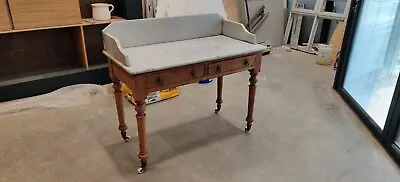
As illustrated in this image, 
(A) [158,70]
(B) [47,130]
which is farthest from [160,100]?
(A) [158,70]

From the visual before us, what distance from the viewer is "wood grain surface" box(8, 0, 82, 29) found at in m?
2.48

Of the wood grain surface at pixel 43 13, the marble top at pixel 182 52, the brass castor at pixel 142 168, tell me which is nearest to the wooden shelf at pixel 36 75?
the wood grain surface at pixel 43 13

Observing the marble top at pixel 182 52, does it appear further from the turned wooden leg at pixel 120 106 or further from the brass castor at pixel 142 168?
the brass castor at pixel 142 168

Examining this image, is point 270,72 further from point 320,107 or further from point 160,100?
point 160,100

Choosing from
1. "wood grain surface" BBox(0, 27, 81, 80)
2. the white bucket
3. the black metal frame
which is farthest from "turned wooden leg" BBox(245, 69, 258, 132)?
the white bucket

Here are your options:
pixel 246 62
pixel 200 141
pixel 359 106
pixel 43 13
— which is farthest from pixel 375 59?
pixel 43 13

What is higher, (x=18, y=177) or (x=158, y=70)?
(x=158, y=70)

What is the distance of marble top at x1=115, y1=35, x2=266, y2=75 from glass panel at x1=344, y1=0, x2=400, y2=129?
1.20 metres

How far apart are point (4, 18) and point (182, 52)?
1.62 metres

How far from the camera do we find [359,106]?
268 centimetres

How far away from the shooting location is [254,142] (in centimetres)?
225

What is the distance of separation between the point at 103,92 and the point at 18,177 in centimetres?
129

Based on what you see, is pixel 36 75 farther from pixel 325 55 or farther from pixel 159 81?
pixel 325 55

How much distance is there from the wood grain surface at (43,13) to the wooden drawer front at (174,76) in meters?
1.54
